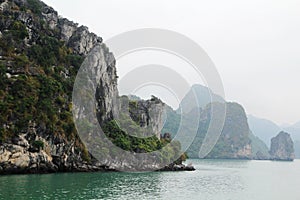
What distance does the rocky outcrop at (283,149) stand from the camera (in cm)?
12576

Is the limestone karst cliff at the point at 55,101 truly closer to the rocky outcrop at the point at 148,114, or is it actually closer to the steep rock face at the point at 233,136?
the rocky outcrop at the point at 148,114

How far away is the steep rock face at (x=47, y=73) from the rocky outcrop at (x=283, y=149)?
9552cm

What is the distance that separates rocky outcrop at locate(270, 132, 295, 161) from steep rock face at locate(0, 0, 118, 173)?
313 feet

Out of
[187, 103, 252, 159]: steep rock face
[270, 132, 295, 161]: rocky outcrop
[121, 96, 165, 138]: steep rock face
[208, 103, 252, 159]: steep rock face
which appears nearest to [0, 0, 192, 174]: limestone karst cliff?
[121, 96, 165, 138]: steep rock face

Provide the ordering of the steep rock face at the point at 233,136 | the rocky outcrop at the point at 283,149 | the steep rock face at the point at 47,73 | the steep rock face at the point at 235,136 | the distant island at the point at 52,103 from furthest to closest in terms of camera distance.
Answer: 1. the rocky outcrop at the point at 283,149
2. the steep rock face at the point at 235,136
3. the steep rock face at the point at 233,136
4. the distant island at the point at 52,103
5. the steep rock face at the point at 47,73

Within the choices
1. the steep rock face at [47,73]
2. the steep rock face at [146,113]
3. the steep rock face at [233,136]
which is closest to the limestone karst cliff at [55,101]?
the steep rock face at [47,73]

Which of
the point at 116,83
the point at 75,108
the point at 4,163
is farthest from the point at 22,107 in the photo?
the point at 116,83

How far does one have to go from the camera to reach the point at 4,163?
2620 centimetres

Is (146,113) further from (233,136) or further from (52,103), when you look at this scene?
(233,136)

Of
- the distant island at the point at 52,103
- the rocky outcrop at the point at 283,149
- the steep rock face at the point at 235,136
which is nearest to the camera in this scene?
the distant island at the point at 52,103

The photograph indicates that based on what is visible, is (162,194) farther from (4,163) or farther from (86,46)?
(86,46)

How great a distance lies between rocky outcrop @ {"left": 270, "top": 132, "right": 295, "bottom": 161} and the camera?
126m

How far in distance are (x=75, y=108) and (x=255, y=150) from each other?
366 ft

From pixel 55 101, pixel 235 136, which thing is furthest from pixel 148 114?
pixel 235 136
